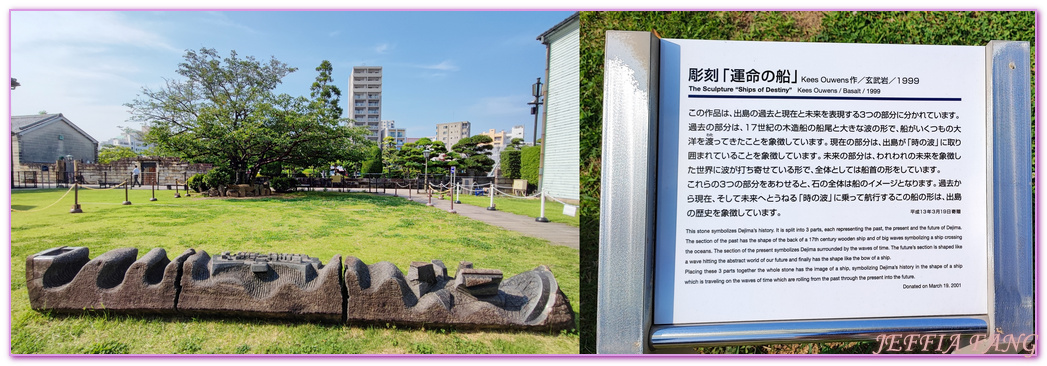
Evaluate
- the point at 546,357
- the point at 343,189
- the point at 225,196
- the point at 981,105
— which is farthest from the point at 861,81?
the point at 225,196

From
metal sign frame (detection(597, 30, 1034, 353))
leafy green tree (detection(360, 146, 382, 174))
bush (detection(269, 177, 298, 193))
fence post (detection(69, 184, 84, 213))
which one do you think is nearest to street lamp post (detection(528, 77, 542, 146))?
metal sign frame (detection(597, 30, 1034, 353))

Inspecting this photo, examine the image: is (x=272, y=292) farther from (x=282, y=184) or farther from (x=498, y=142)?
(x=498, y=142)

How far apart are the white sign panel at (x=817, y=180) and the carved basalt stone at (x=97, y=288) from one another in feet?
9.47

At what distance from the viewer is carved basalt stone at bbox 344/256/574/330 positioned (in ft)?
8.43

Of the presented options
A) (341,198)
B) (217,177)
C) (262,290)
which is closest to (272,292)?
(262,290)

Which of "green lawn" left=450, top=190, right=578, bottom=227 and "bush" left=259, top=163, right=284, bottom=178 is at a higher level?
"bush" left=259, top=163, right=284, bottom=178

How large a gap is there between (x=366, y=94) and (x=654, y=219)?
2.09 meters

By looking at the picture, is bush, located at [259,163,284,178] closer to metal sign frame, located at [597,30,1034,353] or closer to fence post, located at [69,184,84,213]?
fence post, located at [69,184,84,213]

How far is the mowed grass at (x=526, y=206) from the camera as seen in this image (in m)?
2.80

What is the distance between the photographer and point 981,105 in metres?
2.44

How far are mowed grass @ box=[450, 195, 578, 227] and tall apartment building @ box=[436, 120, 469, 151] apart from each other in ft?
1.45

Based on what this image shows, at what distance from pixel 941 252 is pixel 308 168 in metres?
4.10

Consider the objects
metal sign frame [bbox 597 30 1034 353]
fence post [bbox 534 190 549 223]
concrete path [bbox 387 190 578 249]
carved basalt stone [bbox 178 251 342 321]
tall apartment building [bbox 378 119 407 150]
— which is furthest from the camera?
tall apartment building [bbox 378 119 407 150]

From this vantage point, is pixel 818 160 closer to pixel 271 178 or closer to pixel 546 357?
pixel 546 357
